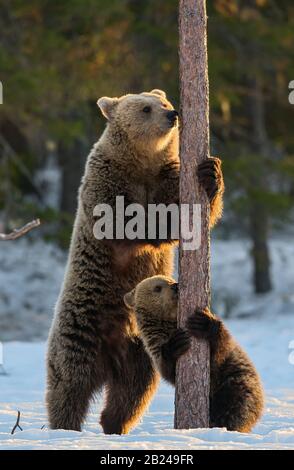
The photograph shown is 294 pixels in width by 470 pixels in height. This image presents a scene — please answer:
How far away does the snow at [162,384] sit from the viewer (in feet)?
19.6

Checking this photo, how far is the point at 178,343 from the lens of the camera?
6.41 metres

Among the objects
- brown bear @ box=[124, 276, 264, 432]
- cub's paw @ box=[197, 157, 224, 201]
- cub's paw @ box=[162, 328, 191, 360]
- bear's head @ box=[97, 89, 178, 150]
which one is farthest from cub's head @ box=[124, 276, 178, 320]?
bear's head @ box=[97, 89, 178, 150]

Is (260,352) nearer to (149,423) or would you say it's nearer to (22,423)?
(149,423)

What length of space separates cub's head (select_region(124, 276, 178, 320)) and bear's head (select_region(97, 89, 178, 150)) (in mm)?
1076

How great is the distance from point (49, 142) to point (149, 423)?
27.8 feet

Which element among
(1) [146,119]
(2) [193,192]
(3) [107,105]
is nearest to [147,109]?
(1) [146,119]

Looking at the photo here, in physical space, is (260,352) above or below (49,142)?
below

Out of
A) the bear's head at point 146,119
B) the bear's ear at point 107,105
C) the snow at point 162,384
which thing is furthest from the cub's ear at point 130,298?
the bear's ear at point 107,105

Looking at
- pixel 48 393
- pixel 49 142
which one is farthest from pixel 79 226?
pixel 49 142

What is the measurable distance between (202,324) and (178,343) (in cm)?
21

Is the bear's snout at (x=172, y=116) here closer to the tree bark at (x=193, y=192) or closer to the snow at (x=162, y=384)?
the tree bark at (x=193, y=192)

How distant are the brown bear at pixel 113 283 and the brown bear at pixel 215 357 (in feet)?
1.11

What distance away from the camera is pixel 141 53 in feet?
54.3

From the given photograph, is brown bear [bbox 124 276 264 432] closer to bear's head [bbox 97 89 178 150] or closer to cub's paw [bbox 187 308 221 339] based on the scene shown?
cub's paw [bbox 187 308 221 339]
